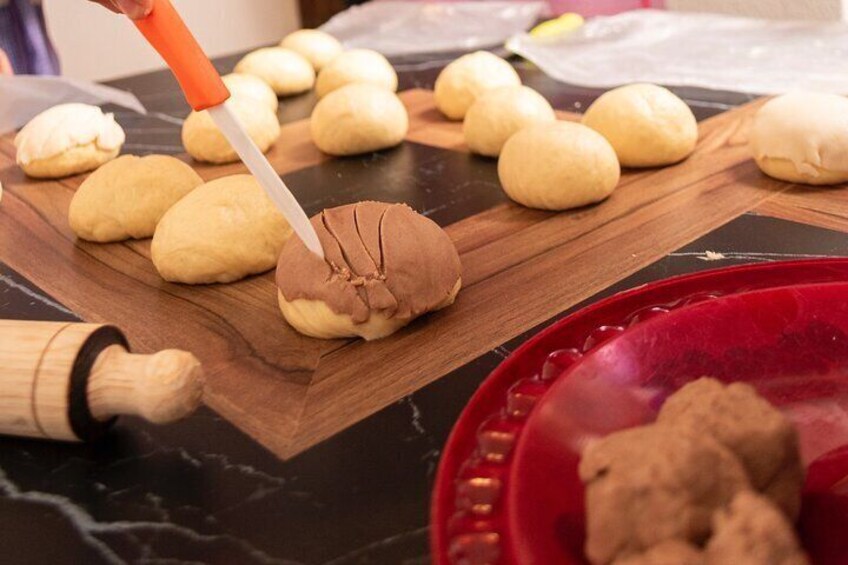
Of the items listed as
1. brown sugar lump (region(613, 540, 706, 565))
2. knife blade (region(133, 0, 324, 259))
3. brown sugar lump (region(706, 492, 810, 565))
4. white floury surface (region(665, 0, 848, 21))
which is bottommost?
white floury surface (region(665, 0, 848, 21))

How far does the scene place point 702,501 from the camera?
591 millimetres

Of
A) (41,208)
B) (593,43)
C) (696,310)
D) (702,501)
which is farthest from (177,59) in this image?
(593,43)

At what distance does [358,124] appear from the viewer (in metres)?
1.93

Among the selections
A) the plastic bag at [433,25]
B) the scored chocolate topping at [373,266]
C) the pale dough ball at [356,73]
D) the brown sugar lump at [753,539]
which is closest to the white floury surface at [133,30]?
the plastic bag at [433,25]

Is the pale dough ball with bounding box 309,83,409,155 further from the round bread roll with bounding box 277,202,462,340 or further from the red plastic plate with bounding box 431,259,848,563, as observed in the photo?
the red plastic plate with bounding box 431,259,848,563

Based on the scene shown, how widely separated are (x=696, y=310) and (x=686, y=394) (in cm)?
15

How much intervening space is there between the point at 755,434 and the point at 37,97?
231 cm

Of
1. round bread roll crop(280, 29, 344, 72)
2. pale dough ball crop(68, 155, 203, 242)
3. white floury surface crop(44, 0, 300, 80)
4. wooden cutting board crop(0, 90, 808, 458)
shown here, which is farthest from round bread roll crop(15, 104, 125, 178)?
white floury surface crop(44, 0, 300, 80)

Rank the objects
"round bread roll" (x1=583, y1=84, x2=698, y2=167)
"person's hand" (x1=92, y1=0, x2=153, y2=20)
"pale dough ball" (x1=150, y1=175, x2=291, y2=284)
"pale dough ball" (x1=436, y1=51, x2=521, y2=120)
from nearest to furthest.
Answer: "person's hand" (x1=92, y1=0, x2=153, y2=20), "pale dough ball" (x1=150, y1=175, x2=291, y2=284), "round bread roll" (x1=583, y1=84, x2=698, y2=167), "pale dough ball" (x1=436, y1=51, x2=521, y2=120)

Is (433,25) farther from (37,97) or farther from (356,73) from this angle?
(37,97)

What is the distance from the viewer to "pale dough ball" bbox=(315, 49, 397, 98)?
2.40 meters

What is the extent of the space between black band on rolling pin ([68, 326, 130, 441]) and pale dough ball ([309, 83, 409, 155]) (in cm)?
107

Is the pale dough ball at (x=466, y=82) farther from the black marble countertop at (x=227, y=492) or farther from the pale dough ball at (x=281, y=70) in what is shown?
the black marble countertop at (x=227, y=492)

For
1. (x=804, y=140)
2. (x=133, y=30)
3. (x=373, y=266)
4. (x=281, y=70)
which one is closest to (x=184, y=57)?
(x=373, y=266)
